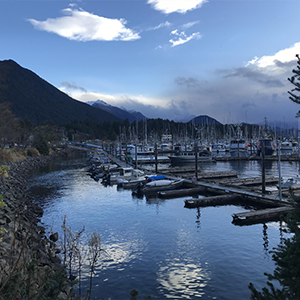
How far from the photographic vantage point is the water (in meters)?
13.9

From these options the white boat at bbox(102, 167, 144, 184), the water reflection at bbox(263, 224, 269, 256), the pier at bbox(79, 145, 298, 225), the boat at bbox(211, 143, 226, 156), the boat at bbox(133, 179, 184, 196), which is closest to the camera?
the water reflection at bbox(263, 224, 269, 256)

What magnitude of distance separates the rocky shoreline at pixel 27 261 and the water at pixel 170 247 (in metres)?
2.64

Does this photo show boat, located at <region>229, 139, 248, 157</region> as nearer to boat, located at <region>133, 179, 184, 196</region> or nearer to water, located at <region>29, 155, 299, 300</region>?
boat, located at <region>133, 179, 184, 196</region>

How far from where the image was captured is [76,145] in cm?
16675

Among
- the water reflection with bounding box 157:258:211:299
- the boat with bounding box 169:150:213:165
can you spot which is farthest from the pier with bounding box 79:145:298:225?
the boat with bounding box 169:150:213:165

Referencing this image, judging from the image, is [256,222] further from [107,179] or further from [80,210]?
[107,179]

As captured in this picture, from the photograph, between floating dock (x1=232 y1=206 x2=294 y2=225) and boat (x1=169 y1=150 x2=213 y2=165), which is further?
boat (x1=169 y1=150 x2=213 y2=165)

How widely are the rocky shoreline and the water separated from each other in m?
2.64

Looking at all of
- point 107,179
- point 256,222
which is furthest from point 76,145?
point 256,222

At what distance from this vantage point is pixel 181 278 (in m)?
14.7

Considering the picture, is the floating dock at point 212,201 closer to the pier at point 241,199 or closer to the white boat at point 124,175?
the pier at point 241,199

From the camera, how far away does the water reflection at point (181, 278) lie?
1339cm

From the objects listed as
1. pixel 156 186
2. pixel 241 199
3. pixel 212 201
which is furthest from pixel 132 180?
pixel 241 199

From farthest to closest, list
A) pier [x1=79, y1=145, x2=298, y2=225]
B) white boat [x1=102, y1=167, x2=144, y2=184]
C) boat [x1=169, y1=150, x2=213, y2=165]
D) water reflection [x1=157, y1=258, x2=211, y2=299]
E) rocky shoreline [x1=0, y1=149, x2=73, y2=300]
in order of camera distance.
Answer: boat [x1=169, y1=150, x2=213, y2=165]
white boat [x1=102, y1=167, x2=144, y2=184]
pier [x1=79, y1=145, x2=298, y2=225]
water reflection [x1=157, y1=258, x2=211, y2=299]
rocky shoreline [x1=0, y1=149, x2=73, y2=300]
